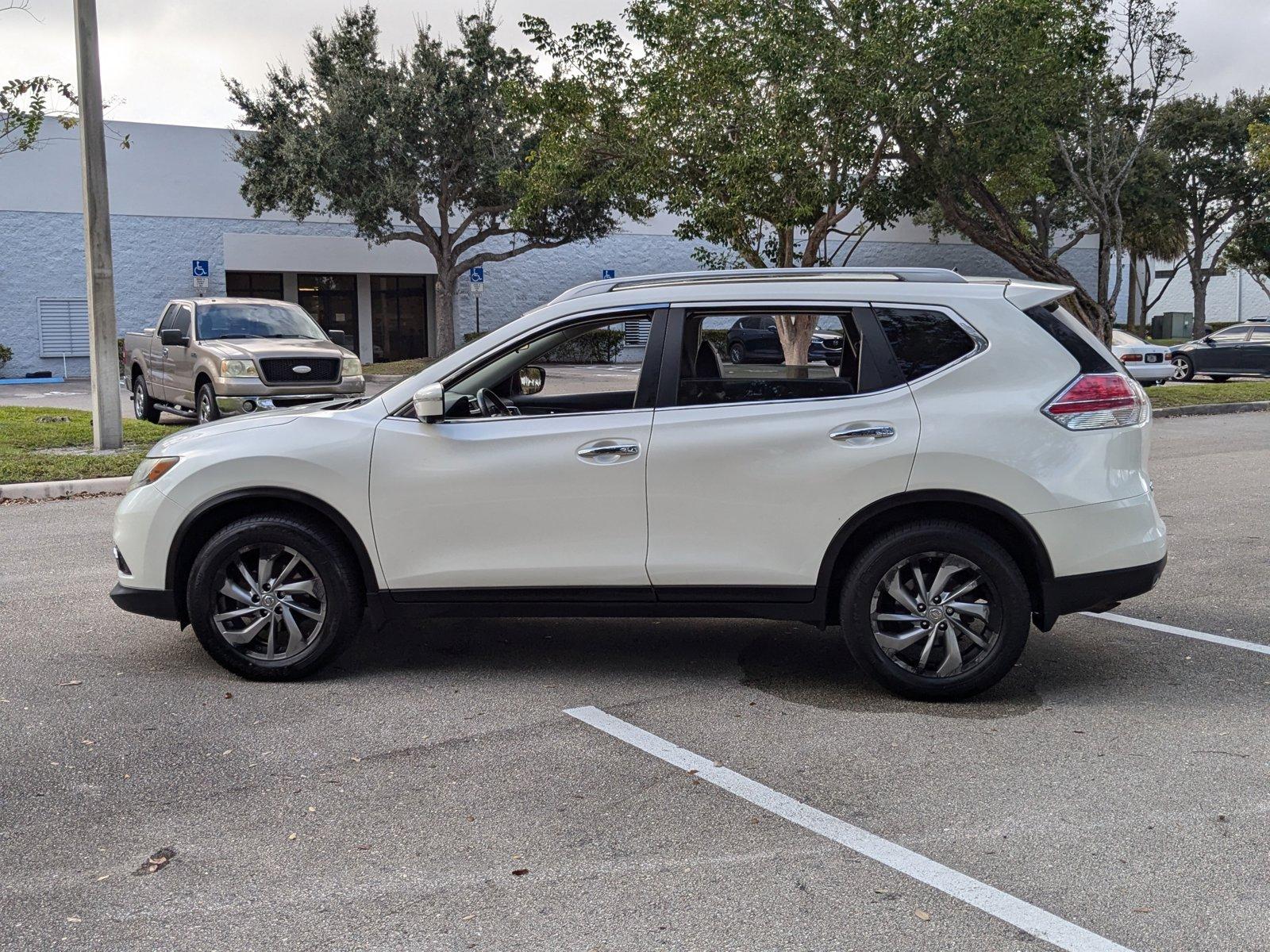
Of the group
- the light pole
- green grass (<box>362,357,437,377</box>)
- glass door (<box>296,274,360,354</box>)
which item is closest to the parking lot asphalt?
the light pole

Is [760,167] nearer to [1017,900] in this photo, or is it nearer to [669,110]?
[669,110]

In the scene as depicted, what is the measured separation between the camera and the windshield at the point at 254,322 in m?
17.5

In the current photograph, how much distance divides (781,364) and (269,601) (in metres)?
2.51

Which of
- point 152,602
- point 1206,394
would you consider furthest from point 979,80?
point 152,602

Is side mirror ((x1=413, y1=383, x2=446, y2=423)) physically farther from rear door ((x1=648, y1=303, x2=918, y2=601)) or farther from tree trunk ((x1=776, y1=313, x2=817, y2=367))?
tree trunk ((x1=776, y1=313, x2=817, y2=367))

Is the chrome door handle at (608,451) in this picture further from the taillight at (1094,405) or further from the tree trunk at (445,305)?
the tree trunk at (445,305)

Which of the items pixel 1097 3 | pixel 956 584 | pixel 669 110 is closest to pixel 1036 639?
pixel 956 584

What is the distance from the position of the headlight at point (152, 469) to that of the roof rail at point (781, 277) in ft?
6.31

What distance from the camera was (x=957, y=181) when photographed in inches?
927

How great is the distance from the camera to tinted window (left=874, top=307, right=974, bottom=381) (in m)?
5.41

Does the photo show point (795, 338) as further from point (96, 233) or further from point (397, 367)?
point (397, 367)

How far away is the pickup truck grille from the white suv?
1105 centimetres

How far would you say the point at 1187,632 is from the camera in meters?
6.60

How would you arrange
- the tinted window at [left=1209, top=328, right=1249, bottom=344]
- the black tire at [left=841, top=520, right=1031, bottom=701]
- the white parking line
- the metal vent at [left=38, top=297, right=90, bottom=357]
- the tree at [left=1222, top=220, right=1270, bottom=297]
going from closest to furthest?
the white parking line < the black tire at [left=841, top=520, right=1031, bottom=701] < the tinted window at [left=1209, top=328, right=1249, bottom=344] < the metal vent at [left=38, top=297, right=90, bottom=357] < the tree at [left=1222, top=220, right=1270, bottom=297]
